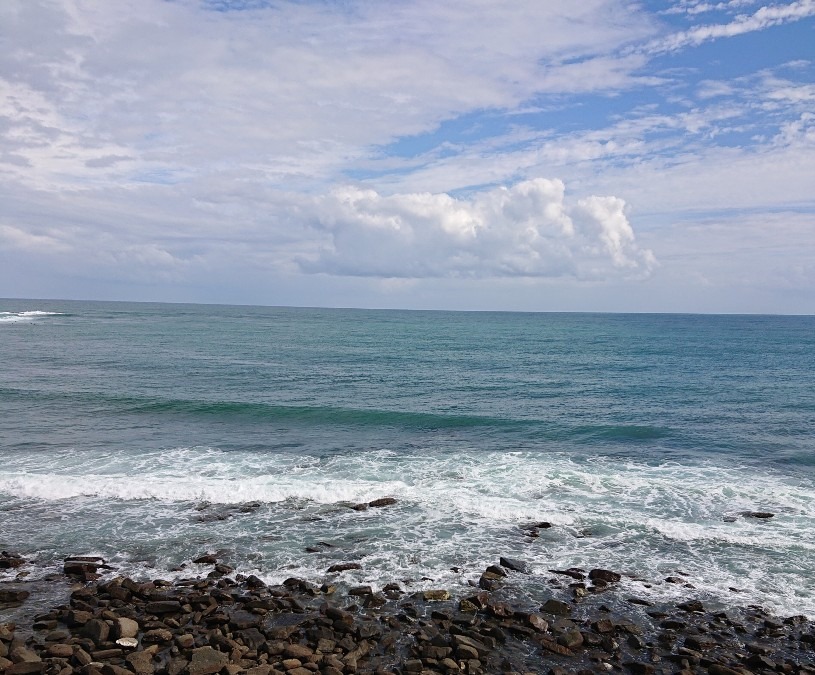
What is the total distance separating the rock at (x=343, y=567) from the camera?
1696 centimetres

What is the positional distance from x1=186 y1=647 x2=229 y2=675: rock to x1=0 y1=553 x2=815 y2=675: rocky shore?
24 millimetres

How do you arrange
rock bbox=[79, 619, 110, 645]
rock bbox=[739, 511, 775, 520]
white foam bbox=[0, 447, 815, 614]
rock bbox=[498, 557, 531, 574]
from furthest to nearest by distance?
rock bbox=[739, 511, 775, 520] → white foam bbox=[0, 447, 815, 614] → rock bbox=[498, 557, 531, 574] → rock bbox=[79, 619, 110, 645]

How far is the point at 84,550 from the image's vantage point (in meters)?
18.2

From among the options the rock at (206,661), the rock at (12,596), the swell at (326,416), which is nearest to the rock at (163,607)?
the rock at (206,661)

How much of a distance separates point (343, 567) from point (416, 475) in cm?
967

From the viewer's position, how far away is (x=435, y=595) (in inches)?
613

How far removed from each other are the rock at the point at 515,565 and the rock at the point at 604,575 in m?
1.69

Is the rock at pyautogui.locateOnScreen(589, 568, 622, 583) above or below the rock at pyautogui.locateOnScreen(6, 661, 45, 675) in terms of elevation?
below

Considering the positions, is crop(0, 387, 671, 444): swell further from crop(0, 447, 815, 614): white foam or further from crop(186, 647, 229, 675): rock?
crop(186, 647, 229, 675): rock

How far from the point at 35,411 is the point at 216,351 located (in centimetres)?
3808

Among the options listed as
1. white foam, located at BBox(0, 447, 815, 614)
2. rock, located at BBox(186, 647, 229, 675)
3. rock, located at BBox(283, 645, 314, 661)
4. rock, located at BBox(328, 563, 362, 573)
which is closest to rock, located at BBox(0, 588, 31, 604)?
white foam, located at BBox(0, 447, 815, 614)

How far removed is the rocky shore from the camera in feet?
40.9

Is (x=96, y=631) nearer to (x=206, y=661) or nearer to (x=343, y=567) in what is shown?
(x=206, y=661)

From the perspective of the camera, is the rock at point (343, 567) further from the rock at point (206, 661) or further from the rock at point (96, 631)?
the rock at point (96, 631)
